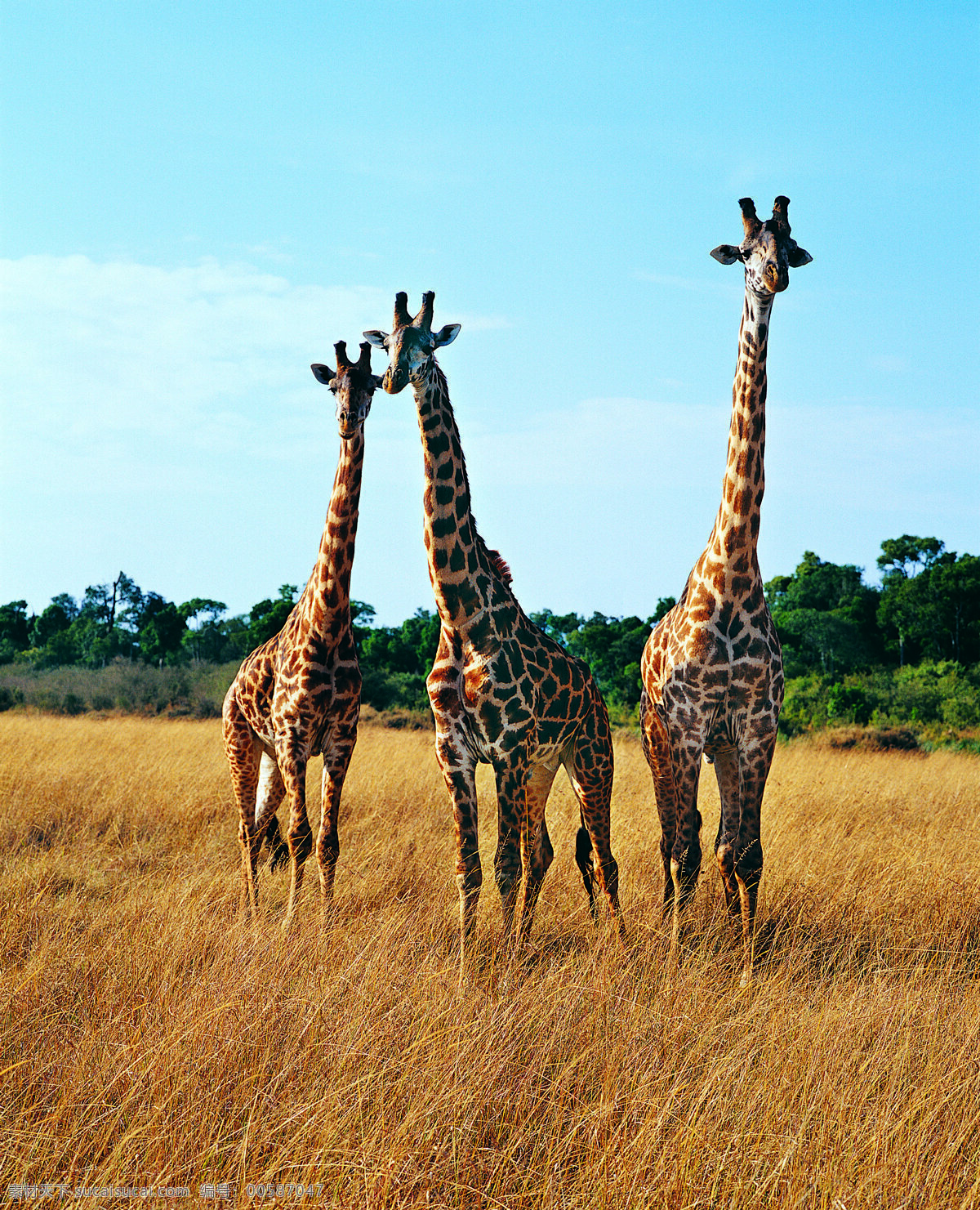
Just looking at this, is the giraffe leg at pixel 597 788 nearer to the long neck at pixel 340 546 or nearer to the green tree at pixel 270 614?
the long neck at pixel 340 546

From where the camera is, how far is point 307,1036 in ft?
13.0

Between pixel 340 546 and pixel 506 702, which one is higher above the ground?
pixel 340 546

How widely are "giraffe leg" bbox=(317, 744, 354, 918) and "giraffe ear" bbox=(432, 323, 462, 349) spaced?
251 centimetres

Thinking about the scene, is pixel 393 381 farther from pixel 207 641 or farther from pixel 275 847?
pixel 207 641

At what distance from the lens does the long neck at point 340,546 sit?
642 cm

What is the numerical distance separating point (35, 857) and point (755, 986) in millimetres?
5417

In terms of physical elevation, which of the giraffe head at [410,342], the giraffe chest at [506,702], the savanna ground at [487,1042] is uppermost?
the giraffe head at [410,342]

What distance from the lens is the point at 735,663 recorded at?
5.61m

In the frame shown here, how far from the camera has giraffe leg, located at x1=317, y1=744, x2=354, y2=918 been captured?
600cm

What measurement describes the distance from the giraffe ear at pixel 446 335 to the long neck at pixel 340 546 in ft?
3.89

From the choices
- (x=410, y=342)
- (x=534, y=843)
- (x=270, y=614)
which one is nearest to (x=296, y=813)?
(x=534, y=843)

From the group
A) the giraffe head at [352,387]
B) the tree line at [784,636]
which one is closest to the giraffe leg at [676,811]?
the giraffe head at [352,387]

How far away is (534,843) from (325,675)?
166cm

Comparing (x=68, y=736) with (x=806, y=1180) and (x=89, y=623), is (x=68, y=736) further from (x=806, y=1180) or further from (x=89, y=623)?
(x=89, y=623)
